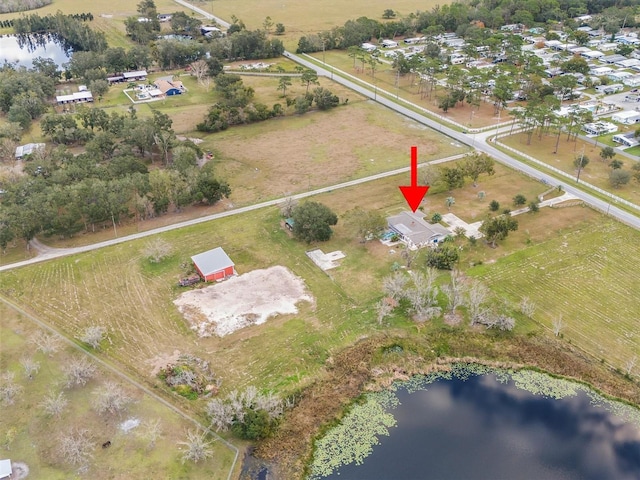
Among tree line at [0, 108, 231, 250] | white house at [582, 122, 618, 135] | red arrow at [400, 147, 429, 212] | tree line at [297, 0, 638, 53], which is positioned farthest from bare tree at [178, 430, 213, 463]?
tree line at [297, 0, 638, 53]

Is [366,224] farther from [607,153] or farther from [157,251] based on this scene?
[607,153]

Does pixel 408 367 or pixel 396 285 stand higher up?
pixel 396 285

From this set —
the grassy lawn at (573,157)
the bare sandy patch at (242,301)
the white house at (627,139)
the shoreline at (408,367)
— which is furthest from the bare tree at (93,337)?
the white house at (627,139)

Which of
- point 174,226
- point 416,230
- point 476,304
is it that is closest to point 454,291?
point 476,304

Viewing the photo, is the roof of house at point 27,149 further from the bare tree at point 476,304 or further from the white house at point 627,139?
the white house at point 627,139

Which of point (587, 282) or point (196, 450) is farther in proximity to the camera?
point (587, 282)

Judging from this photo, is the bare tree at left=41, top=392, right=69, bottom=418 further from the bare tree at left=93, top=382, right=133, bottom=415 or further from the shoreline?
the shoreline

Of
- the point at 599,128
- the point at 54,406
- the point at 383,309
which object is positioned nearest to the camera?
the point at 54,406

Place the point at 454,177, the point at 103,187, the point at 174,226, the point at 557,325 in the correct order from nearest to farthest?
the point at 557,325 → the point at 103,187 → the point at 174,226 → the point at 454,177

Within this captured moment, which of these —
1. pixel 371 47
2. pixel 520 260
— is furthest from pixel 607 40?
pixel 520 260
